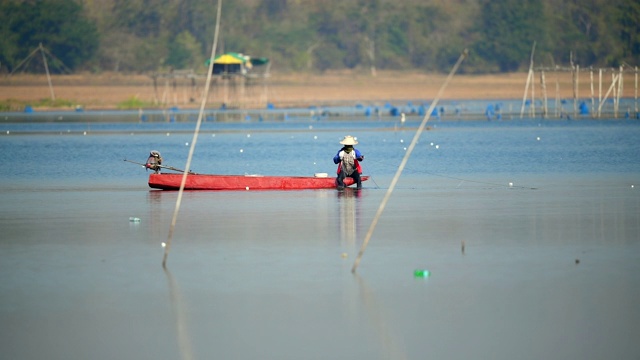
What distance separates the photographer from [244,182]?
28.3m

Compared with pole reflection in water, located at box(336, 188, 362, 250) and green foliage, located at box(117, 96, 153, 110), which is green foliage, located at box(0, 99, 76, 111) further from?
pole reflection in water, located at box(336, 188, 362, 250)

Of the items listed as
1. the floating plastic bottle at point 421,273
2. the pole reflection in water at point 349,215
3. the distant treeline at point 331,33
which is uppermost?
the distant treeline at point 331,33

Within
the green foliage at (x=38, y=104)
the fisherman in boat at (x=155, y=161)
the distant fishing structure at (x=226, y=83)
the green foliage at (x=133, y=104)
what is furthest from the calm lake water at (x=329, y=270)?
the green foliage at (x=38, y=104)

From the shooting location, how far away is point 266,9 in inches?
5266

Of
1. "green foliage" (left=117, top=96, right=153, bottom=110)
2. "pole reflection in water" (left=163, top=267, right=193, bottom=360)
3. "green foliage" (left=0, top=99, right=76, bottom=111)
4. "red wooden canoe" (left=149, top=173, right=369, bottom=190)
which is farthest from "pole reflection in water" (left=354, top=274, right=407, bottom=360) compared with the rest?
"green foliage" (left=0, top=99, right=76, bottom=111)

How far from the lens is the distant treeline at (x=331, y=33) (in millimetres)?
117375

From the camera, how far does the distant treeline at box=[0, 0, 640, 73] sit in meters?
117

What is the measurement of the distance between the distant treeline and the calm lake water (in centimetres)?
8510

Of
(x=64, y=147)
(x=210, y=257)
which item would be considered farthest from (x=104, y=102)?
(x=210, y=257)

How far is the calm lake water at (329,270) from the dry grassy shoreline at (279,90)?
70.9 meters

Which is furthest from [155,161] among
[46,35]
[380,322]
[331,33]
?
[331,33]

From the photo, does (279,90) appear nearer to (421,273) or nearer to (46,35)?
(46,35)

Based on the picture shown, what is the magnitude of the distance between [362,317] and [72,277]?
4789 mm

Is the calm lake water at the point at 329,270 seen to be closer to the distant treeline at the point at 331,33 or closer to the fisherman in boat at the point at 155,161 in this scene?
the fisherman in boat at the point at 155,161
